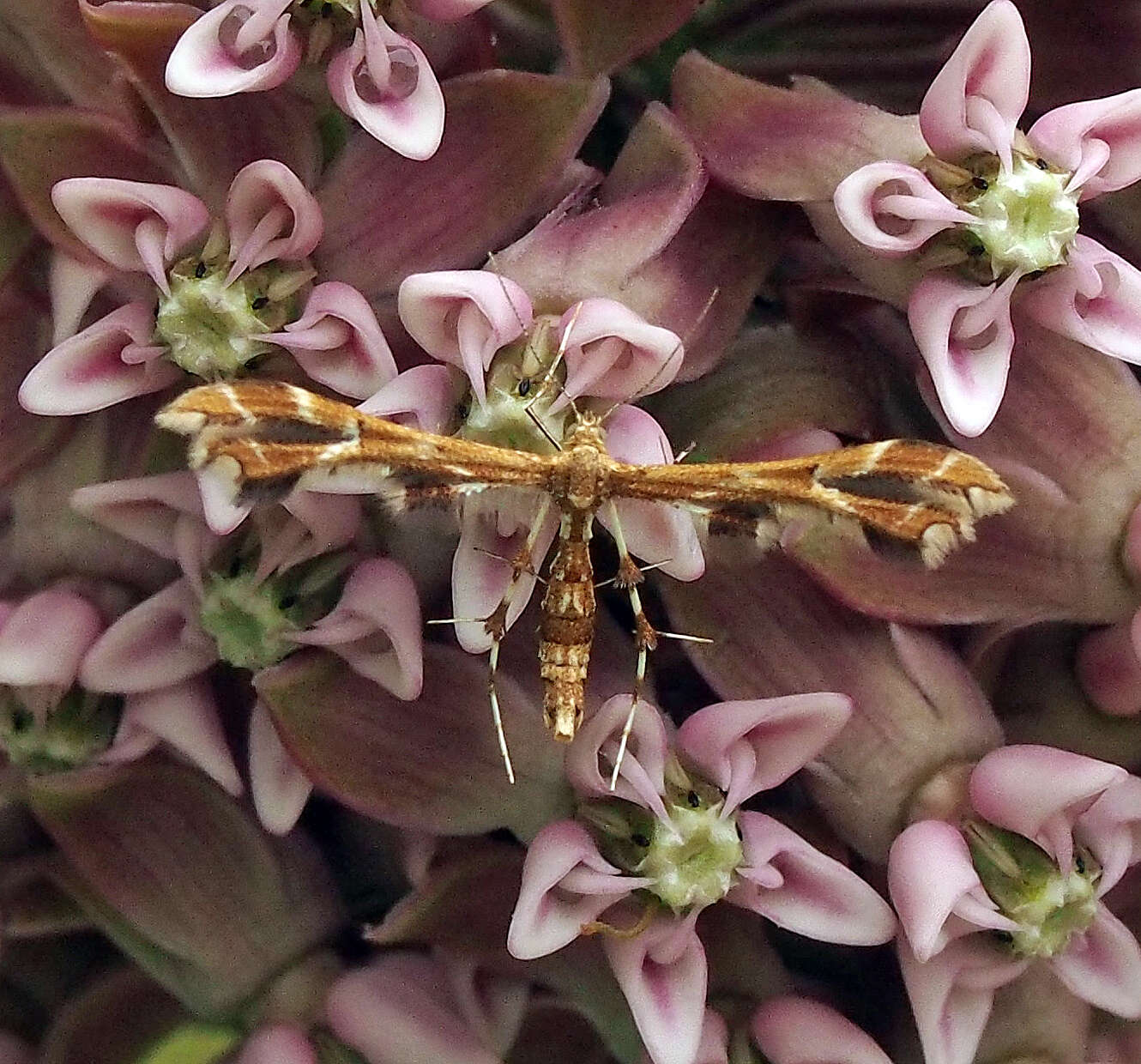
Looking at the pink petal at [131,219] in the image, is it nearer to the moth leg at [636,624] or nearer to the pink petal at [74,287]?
the pink petal at [74,287]

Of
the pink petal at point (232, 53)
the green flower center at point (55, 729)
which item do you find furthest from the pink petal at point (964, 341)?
the green flower center at point (55, 729)

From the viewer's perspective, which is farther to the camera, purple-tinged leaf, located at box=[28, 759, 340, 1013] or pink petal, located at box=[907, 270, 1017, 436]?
purple-tinged leaf, located at box=[28, 759, 340, 1013]

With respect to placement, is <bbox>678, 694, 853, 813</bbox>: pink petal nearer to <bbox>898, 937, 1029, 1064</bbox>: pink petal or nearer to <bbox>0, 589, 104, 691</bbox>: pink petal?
<bbox>898, 937, 1029, 1064</bbox>: pink petal

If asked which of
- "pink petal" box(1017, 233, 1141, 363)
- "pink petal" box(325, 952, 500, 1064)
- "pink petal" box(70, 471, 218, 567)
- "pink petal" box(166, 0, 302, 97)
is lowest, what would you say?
"pink petal" box(325, 952, 500, 1064)

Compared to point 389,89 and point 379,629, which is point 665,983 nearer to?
point 379,629

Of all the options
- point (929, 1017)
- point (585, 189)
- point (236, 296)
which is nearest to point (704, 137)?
point (585, 189)

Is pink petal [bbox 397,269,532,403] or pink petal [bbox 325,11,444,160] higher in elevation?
pink petal [bbox 325,11,444,160]

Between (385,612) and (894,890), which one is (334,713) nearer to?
(385,612)

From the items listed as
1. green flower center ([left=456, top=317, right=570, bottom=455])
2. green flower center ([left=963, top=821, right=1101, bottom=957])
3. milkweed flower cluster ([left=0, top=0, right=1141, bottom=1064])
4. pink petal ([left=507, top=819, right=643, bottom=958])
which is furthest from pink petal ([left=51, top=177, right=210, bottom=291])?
green flower center ([left=963, top=821, right=1101, bottom=957])
